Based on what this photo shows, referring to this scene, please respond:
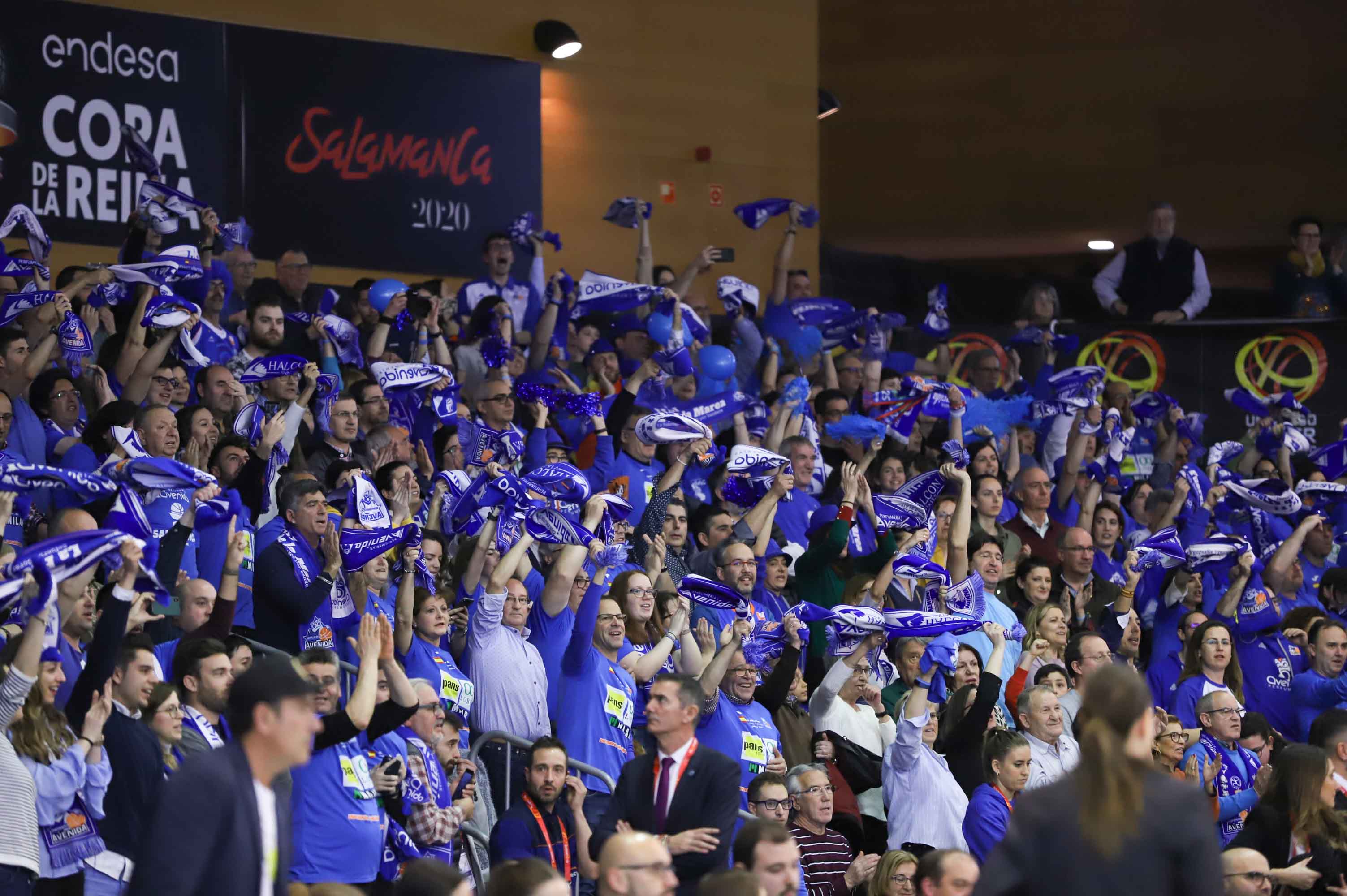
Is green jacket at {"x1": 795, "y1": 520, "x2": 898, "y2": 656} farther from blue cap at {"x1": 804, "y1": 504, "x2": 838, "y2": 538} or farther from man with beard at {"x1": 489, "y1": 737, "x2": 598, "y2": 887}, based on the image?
man with beard at {"x1": 489, "y1": 737, "x2": 598, "y2": 887}

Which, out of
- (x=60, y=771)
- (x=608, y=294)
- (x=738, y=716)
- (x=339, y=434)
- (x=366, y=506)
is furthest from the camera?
(x=608, y=294)

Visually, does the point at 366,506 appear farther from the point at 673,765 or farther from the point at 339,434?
the point at 673,765

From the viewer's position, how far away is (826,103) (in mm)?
16031

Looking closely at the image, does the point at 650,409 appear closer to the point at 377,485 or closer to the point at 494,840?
the point at 377,485

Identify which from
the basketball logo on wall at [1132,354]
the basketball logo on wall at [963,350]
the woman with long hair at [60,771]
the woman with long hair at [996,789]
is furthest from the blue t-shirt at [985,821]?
the basketball logo on wall at [1132,354]

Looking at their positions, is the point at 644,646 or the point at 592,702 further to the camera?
the point at 644,646

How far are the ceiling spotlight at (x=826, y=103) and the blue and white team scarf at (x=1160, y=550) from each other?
7.14 m

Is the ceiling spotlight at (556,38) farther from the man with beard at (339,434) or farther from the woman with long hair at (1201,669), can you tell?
the woman with long hair at (1201,669)

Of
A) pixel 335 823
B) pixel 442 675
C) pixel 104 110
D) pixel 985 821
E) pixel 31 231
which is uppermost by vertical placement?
pixel 104 110

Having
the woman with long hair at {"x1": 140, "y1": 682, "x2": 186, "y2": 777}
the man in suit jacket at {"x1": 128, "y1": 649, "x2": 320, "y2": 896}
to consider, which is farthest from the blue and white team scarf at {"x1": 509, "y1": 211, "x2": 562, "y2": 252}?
the man in suit jacket at {"x1": 128, "y1": 649, "x2": 320, "y2": 896}

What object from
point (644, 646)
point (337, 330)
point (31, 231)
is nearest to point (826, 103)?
point (337, 330)

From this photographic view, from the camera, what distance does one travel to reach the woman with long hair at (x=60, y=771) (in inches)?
214

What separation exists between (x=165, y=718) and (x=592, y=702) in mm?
2013

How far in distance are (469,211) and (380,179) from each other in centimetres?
68
